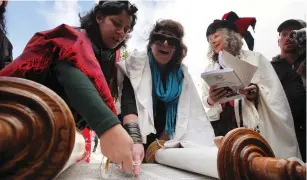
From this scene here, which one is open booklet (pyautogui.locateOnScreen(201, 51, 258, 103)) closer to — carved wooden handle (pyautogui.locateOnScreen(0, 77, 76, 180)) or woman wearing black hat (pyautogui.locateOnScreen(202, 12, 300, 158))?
woman wearing black hat (pyautogui.locateOnScreen(202, 12, 300, 158))

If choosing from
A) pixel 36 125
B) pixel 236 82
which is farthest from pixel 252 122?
pixel 36 125

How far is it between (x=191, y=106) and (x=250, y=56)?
467mm

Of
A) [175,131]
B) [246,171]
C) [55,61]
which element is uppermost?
[55,61]

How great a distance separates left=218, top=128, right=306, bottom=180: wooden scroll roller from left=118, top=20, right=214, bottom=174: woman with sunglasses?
2.31ft

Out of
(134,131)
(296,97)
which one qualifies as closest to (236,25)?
(296,97)

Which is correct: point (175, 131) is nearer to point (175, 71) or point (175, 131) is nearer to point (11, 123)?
point (175, 71)

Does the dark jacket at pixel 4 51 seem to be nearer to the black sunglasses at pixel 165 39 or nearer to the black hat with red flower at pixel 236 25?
the black sunglasses at pixel 165 39

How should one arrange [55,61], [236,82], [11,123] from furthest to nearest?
1. [236,82]
2. [55,61]
3. [11,123]

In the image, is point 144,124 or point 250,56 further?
point 250,56

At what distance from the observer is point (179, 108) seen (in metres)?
1.44

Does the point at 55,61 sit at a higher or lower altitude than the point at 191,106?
higher

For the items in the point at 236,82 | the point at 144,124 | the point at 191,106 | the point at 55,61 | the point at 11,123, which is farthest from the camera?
the point at 191,106

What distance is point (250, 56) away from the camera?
1.53 metres

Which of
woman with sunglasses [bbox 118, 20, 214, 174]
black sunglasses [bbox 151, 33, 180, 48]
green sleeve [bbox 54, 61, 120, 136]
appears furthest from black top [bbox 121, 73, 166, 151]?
green sleeve [bbox 54, 61, 120, 136]
